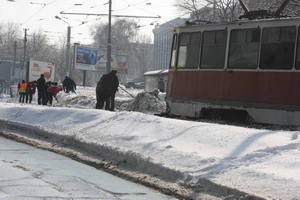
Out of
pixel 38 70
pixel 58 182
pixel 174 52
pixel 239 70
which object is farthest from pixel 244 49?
pixel 38 70

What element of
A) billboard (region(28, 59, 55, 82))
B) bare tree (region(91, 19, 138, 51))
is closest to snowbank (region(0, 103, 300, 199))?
billboard (region(28, 59, 55, 82))

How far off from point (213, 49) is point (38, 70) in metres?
35.6

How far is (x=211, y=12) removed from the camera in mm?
46125

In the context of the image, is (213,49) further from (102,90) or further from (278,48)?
(102,90)

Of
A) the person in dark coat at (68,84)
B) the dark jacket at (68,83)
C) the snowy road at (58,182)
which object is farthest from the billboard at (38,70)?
the snowy road at (58,182)

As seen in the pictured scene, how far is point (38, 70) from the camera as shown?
158 ft

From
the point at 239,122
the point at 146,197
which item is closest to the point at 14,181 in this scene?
the point at 146,197

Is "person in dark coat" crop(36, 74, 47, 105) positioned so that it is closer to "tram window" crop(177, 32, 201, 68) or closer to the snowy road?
"tram window" crop(177, 32, 201, 68)

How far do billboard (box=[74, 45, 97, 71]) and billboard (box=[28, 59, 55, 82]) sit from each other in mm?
12965

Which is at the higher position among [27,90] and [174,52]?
[174,52]

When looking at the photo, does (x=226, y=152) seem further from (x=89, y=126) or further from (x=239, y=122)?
(x=239, y=122)

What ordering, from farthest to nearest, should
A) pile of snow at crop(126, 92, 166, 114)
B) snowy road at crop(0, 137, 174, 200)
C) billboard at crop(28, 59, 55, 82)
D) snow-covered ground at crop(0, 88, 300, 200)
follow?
1. billboard at crop(28, 59, 55, 82)
2. pile of snow at crop(126, 92, 166, 114)
3. snow-covered ground at crop(0, 88, 300, 200)
4. snowy road at crop(0, 137, 174, 200)

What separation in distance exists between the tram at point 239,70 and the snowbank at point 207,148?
3.36 m

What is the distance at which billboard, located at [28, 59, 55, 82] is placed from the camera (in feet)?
155
